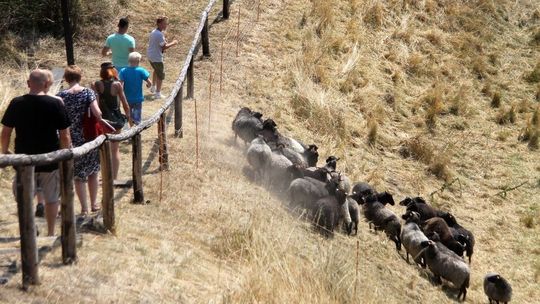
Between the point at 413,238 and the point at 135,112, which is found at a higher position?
the point at 135,112

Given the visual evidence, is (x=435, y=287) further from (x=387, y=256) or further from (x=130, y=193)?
(x=130, y=193)

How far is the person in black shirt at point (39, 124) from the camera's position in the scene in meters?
6.69

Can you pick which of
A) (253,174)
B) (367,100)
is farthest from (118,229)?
(367,100)

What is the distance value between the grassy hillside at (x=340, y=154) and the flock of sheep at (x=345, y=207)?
0.90 ft

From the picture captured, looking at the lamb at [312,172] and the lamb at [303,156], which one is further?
the lamb at [303,156]


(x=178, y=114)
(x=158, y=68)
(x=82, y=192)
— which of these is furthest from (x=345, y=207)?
(x=158, y=68)

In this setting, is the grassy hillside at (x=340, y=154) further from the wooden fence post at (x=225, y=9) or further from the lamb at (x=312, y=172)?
the lamb at (x=312, y=172)

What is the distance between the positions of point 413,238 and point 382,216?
98cm

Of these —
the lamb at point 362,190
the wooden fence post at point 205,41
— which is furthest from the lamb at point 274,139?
the wooden fence post at point 205,41

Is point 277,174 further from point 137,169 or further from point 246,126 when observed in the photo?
point 137,169

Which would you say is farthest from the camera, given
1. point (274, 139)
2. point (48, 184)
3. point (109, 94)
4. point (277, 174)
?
point (274, 139)

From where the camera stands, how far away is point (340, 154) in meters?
14.8

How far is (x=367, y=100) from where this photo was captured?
56.4ft

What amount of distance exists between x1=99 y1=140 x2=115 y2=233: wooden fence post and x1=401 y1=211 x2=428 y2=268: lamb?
5.06 metres
